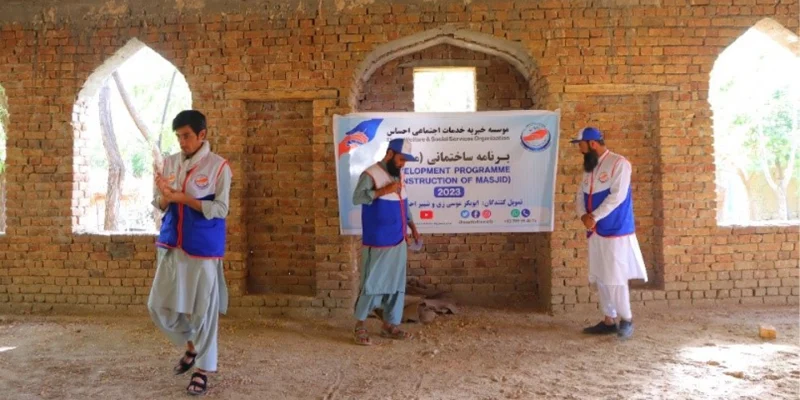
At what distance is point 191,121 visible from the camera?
3.19 meters

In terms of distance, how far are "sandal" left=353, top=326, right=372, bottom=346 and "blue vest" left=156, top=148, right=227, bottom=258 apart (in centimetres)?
158

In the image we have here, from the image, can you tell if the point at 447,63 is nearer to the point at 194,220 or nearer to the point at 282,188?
the point at 282,188

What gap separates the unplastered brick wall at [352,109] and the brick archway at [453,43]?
5 cm

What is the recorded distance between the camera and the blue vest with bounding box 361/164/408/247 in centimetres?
434

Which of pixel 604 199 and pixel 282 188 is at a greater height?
pixel 282 188

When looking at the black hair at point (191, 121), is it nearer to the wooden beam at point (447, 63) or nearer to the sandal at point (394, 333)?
the sandal at point (394, 333)

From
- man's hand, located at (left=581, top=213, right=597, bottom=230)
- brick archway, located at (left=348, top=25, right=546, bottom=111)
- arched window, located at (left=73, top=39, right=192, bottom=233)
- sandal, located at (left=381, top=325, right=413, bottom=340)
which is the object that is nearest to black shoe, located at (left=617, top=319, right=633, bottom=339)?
man's hand, located at (left=581, top=213, right=597, bottom=230)

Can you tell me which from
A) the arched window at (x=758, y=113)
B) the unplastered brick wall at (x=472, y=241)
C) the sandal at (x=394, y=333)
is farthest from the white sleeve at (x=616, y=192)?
the arched window at (x=758, y=113)

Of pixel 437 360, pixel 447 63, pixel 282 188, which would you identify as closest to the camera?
pixel 437 360

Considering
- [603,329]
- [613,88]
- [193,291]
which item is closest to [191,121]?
[193,291]

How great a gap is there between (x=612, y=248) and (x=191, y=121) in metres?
3.24

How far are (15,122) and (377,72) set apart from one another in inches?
149

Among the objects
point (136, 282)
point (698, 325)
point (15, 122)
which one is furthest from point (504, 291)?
point (15, 122)

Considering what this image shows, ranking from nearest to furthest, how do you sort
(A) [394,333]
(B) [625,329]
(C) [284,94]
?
(B) [625,329]
(A) [394,333]
(C) [284,94]
